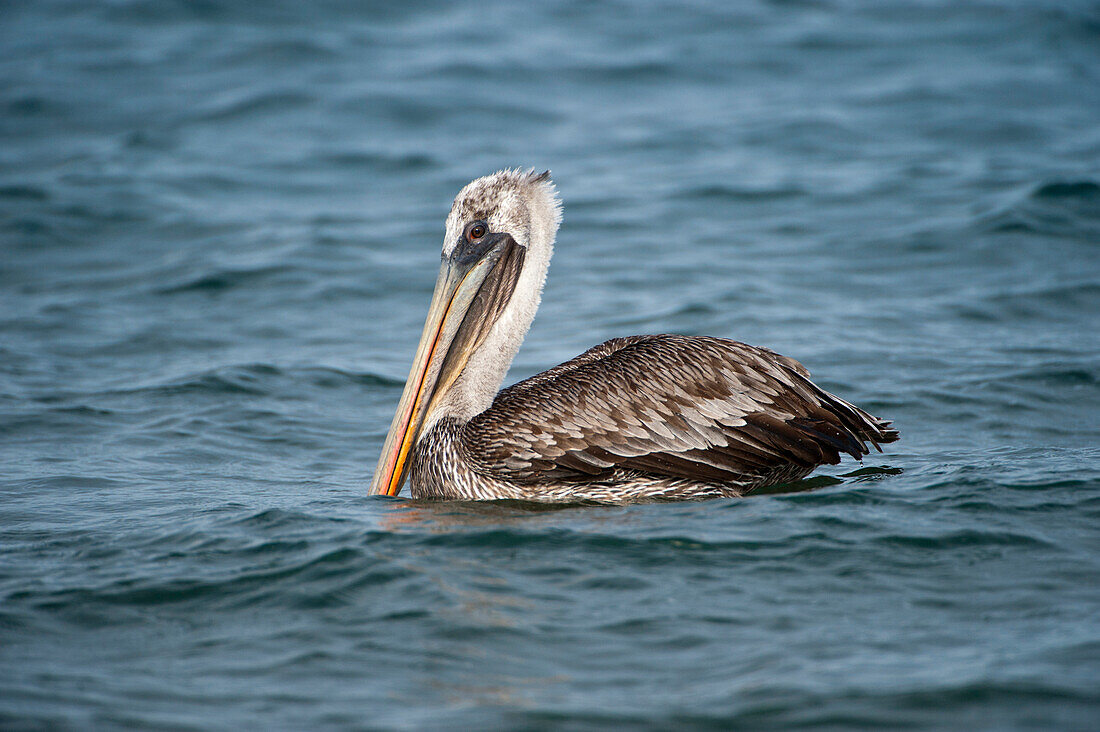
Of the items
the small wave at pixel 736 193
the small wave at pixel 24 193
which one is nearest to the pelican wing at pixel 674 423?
the small wave at pixel 736 193

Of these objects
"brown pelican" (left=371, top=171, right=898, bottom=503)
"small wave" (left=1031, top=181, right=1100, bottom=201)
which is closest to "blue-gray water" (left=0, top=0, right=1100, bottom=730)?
"small wave" (left=1031, top=181, right=1100, bottom=201)

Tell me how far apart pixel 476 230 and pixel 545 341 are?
298cm

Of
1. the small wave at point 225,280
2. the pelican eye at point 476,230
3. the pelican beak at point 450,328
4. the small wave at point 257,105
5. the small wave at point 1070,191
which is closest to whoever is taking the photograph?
the pelican beak at point 450,328

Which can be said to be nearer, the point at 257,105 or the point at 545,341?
the point at 545,341

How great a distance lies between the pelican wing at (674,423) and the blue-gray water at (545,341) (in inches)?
10.2

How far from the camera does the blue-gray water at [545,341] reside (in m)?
3.44

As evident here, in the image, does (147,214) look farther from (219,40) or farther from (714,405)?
(714,405)

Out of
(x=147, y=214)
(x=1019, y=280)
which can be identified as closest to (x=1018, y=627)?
(x=1019, y=280)

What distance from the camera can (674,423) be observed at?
507cm

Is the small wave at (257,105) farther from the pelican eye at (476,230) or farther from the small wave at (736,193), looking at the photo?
the pelican eye at (476,230)

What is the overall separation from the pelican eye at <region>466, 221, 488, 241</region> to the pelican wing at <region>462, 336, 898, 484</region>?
82cm

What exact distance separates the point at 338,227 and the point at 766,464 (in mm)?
7283

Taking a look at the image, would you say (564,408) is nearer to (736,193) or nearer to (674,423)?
(674,423)

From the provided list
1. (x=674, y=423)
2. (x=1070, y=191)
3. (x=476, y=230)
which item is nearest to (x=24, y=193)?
(x=476, y=230)
